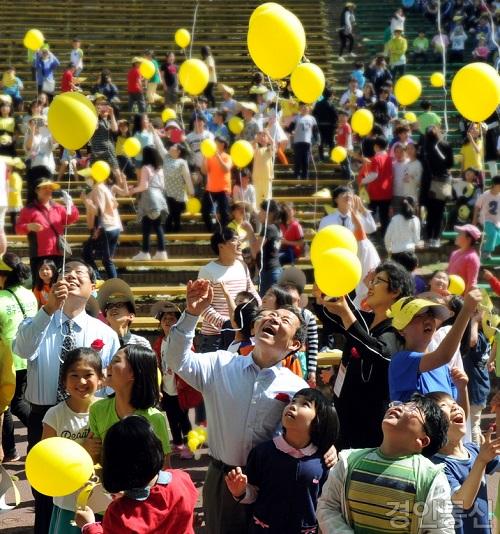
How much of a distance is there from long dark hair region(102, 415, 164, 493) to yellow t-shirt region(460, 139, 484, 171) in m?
11.9

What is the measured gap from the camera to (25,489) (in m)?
8.32

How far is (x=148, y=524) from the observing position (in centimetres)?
455

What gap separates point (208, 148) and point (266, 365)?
32.5 feet

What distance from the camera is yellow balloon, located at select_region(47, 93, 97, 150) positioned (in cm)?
728

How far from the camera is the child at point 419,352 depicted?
5.70 m

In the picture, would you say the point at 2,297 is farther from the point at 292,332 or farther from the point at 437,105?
the point at 437,105

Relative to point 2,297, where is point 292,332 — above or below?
above

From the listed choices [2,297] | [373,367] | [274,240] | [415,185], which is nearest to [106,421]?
[373,367]

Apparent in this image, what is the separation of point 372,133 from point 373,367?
10.7 metres

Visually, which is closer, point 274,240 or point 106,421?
point 106,421

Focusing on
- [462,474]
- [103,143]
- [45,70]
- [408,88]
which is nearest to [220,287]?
[462,474]

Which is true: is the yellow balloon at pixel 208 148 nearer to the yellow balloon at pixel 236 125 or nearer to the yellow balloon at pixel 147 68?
the yellow balloon at pixel 236 125

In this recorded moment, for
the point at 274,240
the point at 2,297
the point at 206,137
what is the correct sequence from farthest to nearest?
the point at 206,137 → the point at 274,240 → the point at 2,297

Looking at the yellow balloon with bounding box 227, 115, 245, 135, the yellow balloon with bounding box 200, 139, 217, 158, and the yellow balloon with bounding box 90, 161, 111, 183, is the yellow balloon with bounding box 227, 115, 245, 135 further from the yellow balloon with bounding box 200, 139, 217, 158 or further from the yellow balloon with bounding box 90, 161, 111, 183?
the yellow balloon with bounding box 90, 161, 111, 183
